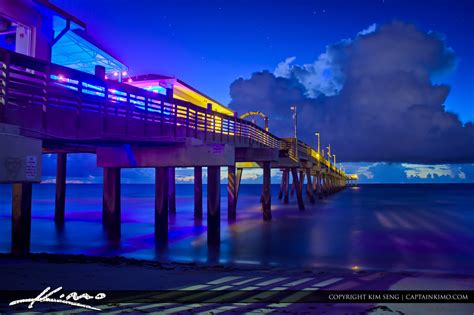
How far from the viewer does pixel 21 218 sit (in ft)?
37.2

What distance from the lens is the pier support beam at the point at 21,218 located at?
11195 mm

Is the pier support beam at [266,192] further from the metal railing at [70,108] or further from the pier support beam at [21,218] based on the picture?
the pier support beam at [21,218]

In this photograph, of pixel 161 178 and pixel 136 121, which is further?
pixel 161 178

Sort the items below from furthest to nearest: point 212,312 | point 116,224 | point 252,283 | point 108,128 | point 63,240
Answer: point 63,240 → point 116,224 → point 108,128 → point 252,283 → point 212,312

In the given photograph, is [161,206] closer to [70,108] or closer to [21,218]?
[21,218]

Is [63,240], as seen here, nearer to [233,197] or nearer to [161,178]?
[161,178]

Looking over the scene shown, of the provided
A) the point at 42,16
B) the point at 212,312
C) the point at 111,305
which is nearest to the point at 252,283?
the point at 212,312

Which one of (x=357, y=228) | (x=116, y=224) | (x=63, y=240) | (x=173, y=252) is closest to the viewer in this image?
(x=173, y=252)

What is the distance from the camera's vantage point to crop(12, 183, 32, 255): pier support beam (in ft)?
36.7

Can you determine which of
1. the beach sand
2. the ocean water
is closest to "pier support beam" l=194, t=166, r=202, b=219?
the ocean water

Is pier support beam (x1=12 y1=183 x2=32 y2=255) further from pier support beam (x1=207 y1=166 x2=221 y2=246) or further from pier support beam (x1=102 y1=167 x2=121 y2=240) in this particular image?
pier support beam (x1=207 y1=166 x2=221 y2=246)

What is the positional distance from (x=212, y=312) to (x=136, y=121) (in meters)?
7.15

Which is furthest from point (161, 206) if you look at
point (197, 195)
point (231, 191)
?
point (197, 195)

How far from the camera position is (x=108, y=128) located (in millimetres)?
9523
